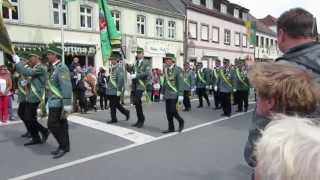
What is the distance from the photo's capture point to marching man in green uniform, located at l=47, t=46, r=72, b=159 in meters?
8.20

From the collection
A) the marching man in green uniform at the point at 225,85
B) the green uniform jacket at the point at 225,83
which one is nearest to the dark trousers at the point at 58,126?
the marching man in green uniform at the point at 225,85

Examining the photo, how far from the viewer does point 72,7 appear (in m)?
27.9

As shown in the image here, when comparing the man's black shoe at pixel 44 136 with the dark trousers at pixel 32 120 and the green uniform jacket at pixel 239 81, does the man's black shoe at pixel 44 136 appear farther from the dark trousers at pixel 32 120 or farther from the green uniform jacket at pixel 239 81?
the green uniform jacket at pixel 239 81

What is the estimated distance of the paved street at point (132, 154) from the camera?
6914mm

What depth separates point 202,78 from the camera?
19.8m

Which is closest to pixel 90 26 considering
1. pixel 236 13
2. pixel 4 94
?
pixel 4 94

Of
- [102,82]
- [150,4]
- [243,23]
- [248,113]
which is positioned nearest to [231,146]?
[248,113]

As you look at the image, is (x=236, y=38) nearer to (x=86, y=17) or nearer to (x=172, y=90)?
(x=86, y=17)

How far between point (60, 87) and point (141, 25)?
26.5 meters

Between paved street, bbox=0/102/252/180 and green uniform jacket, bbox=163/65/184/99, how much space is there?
853 millimetres

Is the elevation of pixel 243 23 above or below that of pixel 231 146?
above

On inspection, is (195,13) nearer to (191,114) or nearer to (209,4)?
(209,4)

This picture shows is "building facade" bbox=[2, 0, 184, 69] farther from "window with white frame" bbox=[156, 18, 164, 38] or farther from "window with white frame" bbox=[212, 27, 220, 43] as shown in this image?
"window with white frame" bbox=[212, 27, 220, 43]

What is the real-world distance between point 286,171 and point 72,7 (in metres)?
27.4
